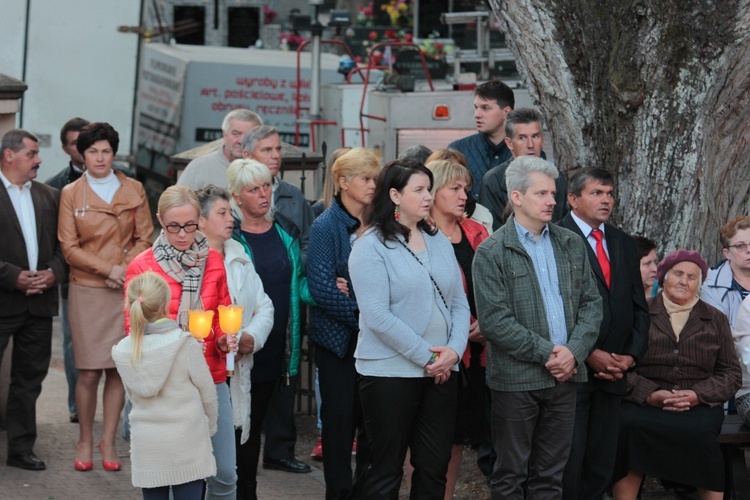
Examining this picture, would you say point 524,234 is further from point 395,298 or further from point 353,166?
point 353,166

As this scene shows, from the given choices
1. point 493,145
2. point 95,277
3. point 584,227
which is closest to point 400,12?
point 493,145

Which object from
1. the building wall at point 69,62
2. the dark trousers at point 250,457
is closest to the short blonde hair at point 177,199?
the dark trousers at point 250,457

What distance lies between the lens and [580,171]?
6836 millimetres

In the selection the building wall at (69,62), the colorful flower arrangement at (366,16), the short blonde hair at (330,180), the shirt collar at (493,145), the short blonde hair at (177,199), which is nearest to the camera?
the short blonde hair at (177,199)

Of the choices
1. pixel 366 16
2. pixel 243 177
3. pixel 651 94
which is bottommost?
Answer: pixel 243 177

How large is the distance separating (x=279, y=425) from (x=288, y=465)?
267 millimetres

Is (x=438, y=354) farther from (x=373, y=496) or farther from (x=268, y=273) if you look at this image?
(x=268, y=273)

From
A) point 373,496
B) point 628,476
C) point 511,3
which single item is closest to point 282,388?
point 373,496

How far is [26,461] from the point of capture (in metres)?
7.84

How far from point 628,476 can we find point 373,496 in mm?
1678

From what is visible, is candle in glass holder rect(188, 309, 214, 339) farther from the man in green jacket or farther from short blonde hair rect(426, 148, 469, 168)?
short blonde hair rect(426, 148, 469, 168)

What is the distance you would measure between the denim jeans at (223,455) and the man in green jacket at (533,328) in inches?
51.6

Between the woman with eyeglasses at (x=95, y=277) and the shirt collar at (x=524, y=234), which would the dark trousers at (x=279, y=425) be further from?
the shirt collar at (x=524, y=234)

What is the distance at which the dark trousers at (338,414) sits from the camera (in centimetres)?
692
